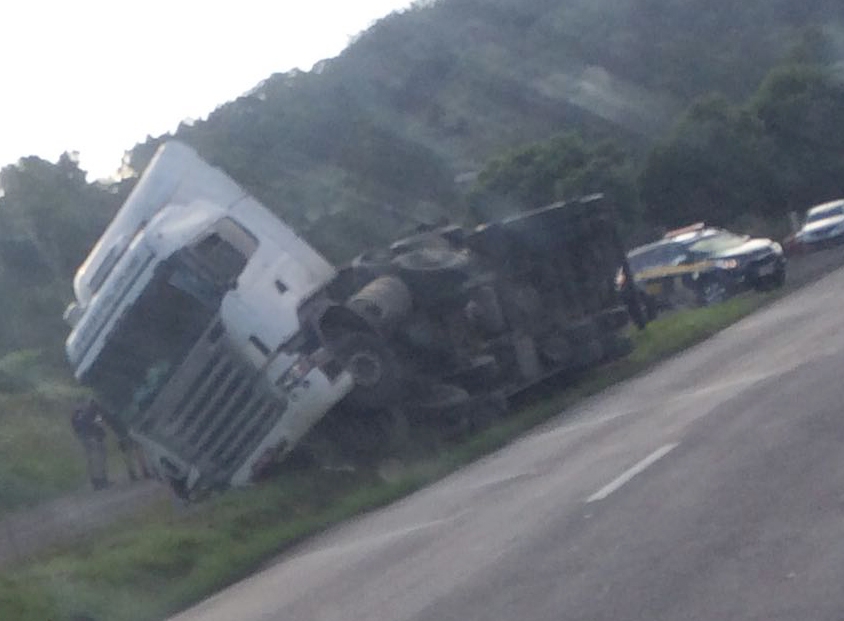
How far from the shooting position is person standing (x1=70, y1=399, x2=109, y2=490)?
84.8 ft

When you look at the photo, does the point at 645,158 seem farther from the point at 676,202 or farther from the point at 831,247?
the point at 831,247

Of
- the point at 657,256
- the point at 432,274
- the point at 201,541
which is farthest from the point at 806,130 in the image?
the point at 201,541

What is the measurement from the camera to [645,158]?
53.5m

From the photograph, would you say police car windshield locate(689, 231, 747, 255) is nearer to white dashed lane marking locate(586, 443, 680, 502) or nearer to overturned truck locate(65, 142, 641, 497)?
overturned truck locate(65, 142, 641, 497)

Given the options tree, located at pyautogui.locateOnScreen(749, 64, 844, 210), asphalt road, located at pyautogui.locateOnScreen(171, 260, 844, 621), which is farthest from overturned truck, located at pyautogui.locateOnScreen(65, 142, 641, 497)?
tree, located at pyautogui.locateOnScreen(749, 64, 844, 210)

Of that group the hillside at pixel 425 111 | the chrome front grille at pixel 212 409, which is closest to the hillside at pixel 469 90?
the hillside at pixel 425 111

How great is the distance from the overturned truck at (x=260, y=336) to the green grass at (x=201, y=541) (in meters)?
0.53

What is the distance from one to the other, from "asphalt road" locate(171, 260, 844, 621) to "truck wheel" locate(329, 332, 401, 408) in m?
1.76

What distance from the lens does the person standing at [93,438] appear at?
25844 millimetres

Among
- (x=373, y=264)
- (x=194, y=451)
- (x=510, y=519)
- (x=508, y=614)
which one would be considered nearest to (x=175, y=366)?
(x=194, y=451)

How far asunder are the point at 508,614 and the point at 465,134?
2318 inches

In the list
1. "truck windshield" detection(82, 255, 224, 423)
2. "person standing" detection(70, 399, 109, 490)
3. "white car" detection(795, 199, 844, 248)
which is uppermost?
"truck windshield" detection(82, 255, 224, 423)

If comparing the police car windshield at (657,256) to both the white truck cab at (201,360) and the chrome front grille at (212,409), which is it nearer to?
the white truck cab at (201,360)

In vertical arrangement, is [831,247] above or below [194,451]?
below
